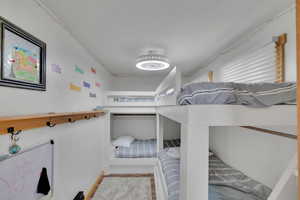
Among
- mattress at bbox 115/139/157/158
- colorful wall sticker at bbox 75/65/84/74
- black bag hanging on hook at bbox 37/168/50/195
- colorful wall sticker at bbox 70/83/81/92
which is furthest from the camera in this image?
mattress at bbox 115/139/157/158

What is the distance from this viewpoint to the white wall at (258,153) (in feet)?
4.06

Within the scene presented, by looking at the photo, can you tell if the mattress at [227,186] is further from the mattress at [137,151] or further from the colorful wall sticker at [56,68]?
the colorful wall sticker at [56,68]

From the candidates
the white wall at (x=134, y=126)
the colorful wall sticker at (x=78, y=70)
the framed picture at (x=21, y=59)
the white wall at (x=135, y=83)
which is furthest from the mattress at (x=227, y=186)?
the white wall at (x=135, y=83)

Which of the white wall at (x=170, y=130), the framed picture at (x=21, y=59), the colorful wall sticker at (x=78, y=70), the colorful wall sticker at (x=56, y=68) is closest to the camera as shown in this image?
the framed picture at (x=21, y=59)

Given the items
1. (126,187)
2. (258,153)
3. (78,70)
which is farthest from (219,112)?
(126,187)

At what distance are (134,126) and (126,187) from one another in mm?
1588

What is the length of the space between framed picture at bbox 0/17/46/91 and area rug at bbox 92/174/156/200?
1954mm

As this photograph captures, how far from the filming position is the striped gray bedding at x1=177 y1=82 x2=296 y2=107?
0.75m

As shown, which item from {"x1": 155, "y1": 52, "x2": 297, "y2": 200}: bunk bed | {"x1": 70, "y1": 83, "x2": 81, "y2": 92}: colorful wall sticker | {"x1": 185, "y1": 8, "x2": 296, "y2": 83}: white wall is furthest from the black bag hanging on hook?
{"x1": 185, "y1": 8, "x2": 296, "y2": 83}: white wall

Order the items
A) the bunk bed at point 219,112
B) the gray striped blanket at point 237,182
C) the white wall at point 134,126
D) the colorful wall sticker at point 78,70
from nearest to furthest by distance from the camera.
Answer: the bunk bed at point 219,112 → the gray striped blanket at point 237,182 → the colorful wall sticker at point 78,70 → the white wall at point 134,126

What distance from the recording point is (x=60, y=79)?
1507mm

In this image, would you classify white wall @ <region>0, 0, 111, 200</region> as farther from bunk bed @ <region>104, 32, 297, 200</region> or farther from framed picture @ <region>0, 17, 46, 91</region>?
bunk bed @ <region>104, 32, 297, 200</region>

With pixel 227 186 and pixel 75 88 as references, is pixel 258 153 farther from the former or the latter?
pixel 75 88

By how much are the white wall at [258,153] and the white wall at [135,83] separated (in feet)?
7.50
